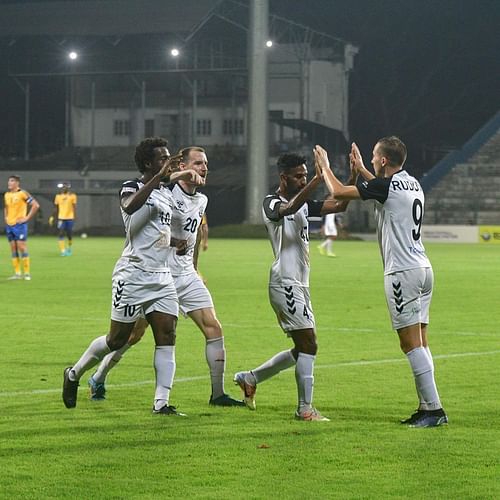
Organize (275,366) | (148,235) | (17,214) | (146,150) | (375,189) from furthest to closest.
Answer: (17,214) < (275,366) < (148,235) < (146,150) < (375,189)

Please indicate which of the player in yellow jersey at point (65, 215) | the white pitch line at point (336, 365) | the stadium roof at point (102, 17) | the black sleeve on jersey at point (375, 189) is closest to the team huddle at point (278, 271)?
the black sleeve on jersey at point (375, 189)

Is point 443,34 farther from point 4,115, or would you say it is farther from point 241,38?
point 4,115

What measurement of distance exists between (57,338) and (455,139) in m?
71.1

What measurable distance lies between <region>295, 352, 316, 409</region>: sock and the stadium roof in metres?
72.3

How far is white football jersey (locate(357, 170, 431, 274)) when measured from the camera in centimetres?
861

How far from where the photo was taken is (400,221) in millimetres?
8656

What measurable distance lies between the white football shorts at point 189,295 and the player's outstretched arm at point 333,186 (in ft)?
5.38

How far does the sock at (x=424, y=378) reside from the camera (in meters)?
8.49

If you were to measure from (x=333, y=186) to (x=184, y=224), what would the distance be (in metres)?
1.74

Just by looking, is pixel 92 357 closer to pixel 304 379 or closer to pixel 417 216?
pixel 304 379

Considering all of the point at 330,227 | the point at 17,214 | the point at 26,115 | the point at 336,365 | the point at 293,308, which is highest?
the point at 26,115

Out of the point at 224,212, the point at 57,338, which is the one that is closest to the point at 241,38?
the point at 224,212

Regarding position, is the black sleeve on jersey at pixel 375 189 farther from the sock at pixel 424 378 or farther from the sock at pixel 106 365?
the sock at pixel 106 365

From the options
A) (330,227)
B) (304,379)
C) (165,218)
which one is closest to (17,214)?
(330,227)
